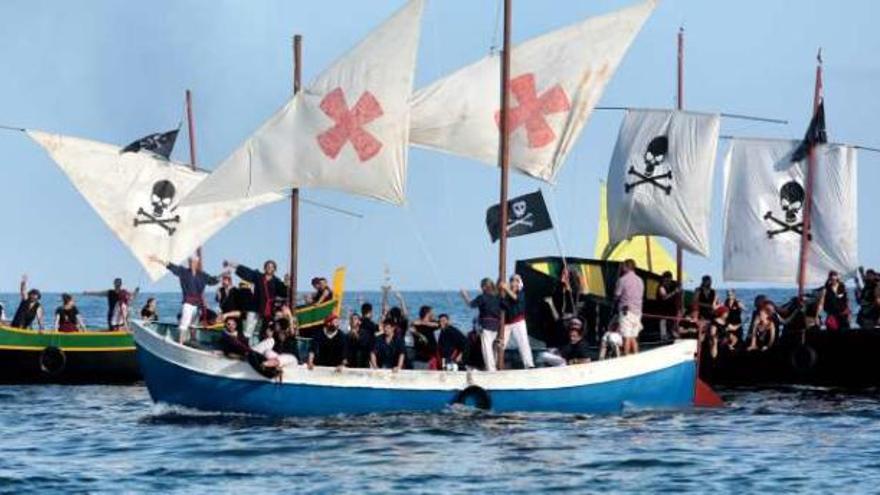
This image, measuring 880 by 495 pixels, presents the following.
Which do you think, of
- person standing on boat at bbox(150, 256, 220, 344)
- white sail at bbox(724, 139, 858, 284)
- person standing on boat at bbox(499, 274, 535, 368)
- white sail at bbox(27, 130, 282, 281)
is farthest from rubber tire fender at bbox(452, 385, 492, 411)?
white sail at bbox(27, 130, 282, 281)

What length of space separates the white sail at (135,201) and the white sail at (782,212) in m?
14.6

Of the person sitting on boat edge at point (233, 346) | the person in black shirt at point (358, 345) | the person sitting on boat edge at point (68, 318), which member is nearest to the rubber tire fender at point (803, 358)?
the person in black shirt at point (358, 345)

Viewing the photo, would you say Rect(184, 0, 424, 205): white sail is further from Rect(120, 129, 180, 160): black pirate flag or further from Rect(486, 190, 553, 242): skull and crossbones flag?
Rect(120, 129, 180, 160): black pirate flag

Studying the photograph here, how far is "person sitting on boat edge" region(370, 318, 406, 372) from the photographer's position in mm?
39000

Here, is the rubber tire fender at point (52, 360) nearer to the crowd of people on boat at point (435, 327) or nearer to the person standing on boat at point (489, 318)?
the crowd of people on boat at point (435, 327)

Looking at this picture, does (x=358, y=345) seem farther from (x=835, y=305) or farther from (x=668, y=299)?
(x=835, y=305)

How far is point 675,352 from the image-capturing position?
40406 millimetres

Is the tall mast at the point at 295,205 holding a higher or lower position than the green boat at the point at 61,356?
higher

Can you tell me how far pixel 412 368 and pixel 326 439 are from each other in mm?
4923

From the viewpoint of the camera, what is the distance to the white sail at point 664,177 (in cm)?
5491

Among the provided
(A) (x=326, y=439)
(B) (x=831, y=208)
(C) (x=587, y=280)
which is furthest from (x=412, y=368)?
(B) (x=831, y=208)

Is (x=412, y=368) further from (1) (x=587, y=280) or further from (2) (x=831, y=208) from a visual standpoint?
(2) (x=831, y=208)

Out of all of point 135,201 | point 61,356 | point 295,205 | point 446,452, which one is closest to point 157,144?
point 135,201

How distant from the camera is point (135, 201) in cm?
5856
